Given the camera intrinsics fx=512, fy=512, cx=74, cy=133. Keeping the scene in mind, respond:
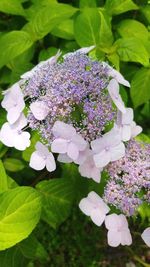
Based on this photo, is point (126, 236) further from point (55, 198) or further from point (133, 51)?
point (133, 51)

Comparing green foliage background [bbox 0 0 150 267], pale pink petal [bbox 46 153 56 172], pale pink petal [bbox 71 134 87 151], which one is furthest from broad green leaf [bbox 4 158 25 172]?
pale pink petal [bbox 71 134 87 151]

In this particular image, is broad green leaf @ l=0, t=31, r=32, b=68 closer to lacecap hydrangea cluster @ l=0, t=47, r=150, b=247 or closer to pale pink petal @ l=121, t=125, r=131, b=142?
lacecap hydrangea cluster @ l=0, t=47, r=150, b=247

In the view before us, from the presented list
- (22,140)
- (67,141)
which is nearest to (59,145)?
(67,141)

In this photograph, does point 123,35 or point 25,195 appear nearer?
point 25,195

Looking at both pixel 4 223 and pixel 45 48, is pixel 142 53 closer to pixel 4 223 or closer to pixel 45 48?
pixel 45 48

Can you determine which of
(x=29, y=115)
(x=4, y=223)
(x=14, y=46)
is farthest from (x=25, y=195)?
(x=14, y=46)

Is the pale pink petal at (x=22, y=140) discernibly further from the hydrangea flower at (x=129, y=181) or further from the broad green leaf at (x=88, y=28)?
the broad green leaf at (x=88, y=28)
